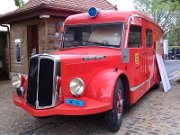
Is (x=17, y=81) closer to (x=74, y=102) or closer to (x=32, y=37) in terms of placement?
(x=74, y=102)

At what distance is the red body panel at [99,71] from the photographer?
4.32 m

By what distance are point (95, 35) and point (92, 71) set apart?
1.22 m

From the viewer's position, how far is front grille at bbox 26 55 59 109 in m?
4.34

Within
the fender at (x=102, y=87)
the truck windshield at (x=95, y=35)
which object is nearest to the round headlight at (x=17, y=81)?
the fender at (x=102, y=87)

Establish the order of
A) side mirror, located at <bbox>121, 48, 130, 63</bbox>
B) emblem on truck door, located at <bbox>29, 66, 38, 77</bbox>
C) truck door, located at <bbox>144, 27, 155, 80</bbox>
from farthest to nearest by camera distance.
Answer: truck door, located at <bbox>144, 27, 155, 80</bbox> < side mirror, located at <bbox>121, 48, 130, 63</bbox> < emblem on truck door, located at <bbox>29, 66, 38, 77</bbox>

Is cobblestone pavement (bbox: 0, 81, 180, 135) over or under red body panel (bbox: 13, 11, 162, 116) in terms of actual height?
under

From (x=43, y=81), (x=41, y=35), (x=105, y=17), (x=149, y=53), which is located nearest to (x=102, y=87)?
(x=43, y=81)

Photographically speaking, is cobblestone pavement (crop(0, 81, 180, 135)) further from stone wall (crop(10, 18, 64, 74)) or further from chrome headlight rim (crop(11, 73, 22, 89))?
stone wall (crop(10, 18, 64, 74))

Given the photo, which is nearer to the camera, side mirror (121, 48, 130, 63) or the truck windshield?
side mirror (121, 48, 130, 63)

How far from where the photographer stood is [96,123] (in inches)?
210

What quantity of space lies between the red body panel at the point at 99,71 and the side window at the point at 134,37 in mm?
93

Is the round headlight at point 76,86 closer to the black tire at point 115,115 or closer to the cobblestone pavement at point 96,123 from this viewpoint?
the black tire at point 115,115

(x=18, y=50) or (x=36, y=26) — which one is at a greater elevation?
(x=36, y=26)

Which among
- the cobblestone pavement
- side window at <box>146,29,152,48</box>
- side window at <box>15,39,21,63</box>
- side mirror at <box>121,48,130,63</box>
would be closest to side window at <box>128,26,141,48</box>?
side mirror at <box>121,48,130,63</box>
